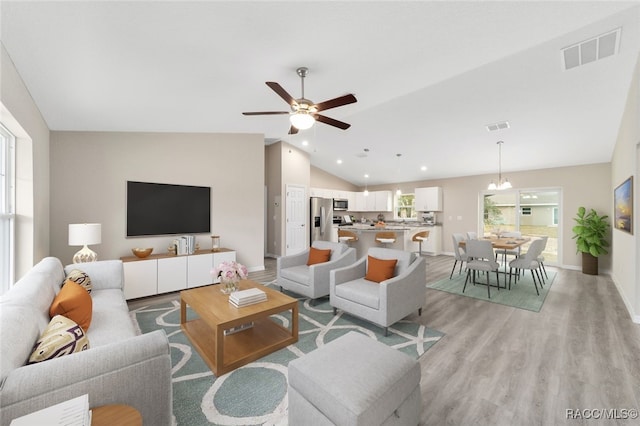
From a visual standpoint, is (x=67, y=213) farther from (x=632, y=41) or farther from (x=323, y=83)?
(x=632, y=41)

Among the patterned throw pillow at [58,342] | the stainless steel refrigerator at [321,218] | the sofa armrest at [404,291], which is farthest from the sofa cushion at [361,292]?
the stainless steel refrigerator at [321,218]

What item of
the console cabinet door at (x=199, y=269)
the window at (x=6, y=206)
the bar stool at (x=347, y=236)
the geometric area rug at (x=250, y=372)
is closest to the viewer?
the geometric area rug at (x=250, y=372)

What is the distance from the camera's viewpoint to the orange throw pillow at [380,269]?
10.5ft

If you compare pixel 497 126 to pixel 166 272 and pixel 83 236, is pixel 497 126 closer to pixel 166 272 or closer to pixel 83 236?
pixel 166 272

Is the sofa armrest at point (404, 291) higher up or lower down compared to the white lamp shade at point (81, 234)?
lower down

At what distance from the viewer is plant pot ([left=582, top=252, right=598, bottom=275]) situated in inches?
218

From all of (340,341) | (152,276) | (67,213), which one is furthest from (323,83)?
(67,213)

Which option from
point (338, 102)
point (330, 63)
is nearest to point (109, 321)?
point (338, 102)

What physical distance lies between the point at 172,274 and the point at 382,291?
331 centimetres

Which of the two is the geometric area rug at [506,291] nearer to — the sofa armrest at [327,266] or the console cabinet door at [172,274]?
the sofa armrest at [327,266]

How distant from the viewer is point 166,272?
412cm

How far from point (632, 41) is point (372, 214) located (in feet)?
25.3

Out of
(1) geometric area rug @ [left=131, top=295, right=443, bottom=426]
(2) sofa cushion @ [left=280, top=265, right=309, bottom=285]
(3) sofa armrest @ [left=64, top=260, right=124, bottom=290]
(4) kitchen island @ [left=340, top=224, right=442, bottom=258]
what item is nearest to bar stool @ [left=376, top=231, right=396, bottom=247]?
(4) kitchen island @ [left=340, top=224, right=442, bottom=258]

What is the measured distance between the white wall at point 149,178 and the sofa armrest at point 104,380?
11.9 feet
